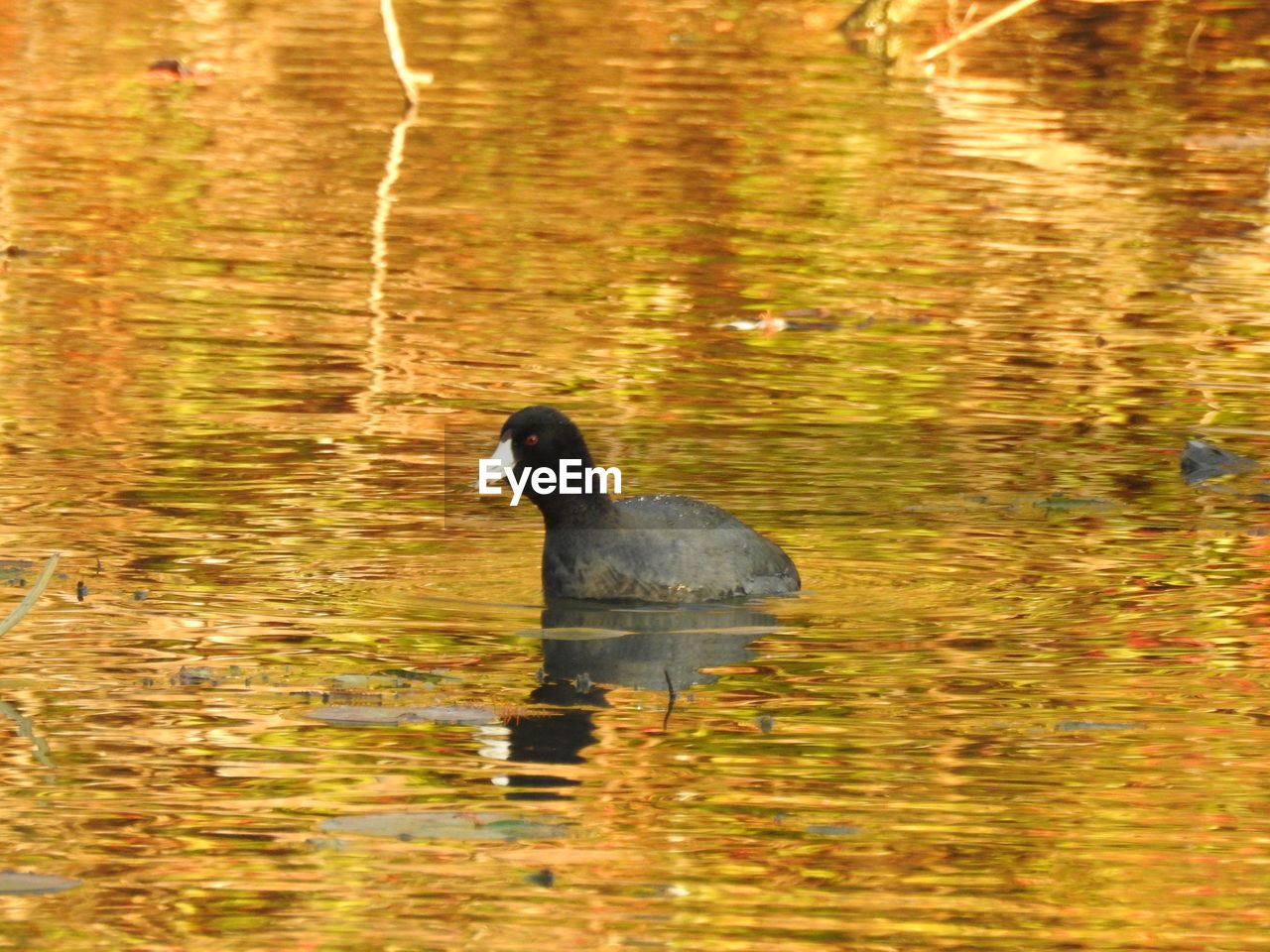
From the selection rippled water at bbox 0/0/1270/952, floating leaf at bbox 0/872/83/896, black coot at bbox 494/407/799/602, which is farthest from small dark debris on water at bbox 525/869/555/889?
black coot at bbox 494/407/799/602

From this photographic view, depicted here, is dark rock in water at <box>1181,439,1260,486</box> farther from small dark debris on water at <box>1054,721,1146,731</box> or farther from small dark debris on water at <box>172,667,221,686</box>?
small dark debris on water at <box>172,667,221,686</box>

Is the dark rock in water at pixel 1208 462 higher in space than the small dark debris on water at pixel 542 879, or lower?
lower

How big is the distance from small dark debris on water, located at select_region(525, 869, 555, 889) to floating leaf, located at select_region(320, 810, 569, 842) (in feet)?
1.09

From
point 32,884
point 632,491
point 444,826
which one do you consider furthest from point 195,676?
point 632,491

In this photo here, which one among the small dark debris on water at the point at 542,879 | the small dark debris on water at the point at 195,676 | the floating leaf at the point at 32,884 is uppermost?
the floating leaf at the point at 32,884

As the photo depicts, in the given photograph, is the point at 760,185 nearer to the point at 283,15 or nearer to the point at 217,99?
the point at 217,99

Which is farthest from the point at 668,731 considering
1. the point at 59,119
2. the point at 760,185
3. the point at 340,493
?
the point at 59,119

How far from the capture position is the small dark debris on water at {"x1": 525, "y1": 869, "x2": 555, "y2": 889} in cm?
726

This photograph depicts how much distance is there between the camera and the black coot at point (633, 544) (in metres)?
11.2

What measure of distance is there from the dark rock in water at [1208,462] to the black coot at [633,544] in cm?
337

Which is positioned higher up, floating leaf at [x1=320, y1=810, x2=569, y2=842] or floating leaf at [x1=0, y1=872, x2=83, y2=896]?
floating leaf at [x1=0, y1=872, x2=83, y2=896]

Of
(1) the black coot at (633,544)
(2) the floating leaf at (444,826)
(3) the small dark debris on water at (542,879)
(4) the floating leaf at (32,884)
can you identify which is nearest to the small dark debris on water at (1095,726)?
(2) the floating leaf at (444,826)

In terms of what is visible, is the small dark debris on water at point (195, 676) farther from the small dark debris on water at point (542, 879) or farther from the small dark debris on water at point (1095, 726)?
the small dark debris on water at point (1095, 726)

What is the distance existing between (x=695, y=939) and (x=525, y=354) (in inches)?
402
